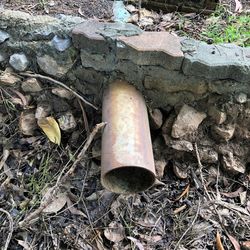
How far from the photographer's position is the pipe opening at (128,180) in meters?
2.05

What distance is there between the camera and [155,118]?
2381mm

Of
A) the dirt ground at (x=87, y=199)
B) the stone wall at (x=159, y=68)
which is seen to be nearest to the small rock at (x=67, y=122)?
the dirt ground at (x=87, y=199)

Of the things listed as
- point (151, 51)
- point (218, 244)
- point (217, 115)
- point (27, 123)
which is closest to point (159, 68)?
point (151, 51)

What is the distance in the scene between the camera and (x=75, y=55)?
7.66 feet

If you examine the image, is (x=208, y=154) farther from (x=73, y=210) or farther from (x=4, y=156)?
(x=4, y=156)

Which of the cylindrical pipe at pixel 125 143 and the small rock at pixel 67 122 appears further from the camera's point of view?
the small rock at pixel 67 122

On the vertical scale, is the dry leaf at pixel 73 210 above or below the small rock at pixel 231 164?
below

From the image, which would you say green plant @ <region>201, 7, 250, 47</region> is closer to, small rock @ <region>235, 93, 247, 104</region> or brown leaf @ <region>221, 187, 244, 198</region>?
small rock @ <region>235, 93, 247, 104</region>

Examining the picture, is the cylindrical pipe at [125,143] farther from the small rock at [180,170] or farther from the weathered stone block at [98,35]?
the small rock at [180,170]

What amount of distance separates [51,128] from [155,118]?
59 centimetres

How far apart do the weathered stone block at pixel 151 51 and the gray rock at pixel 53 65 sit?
1.08 feet

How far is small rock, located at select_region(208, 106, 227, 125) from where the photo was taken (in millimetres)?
2318

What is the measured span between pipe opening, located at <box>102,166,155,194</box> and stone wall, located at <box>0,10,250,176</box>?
376mm

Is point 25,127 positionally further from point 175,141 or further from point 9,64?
point 175,141
